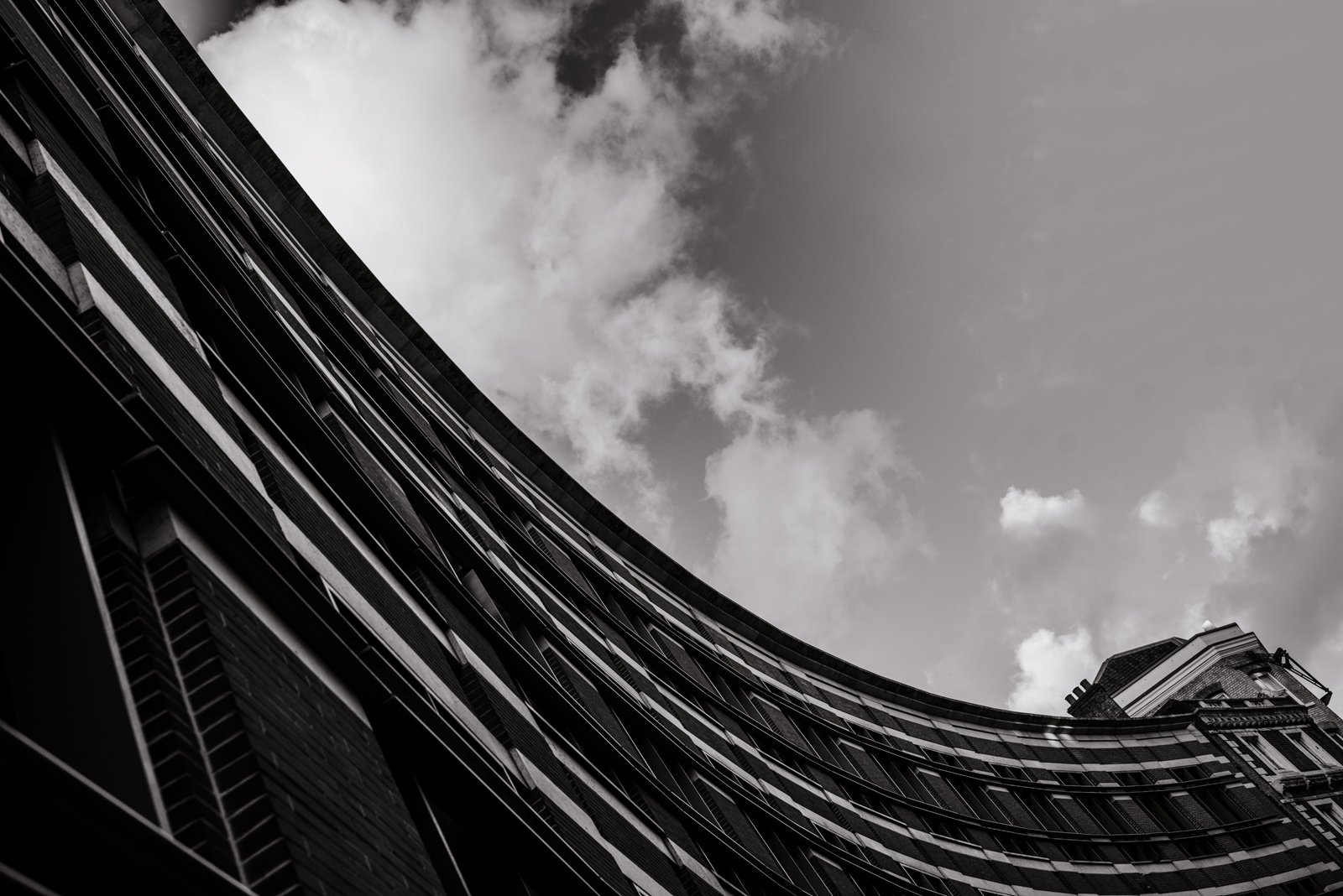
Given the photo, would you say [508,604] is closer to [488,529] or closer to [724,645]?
[488,529]

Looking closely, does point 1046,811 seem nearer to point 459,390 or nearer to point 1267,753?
point 1267,753

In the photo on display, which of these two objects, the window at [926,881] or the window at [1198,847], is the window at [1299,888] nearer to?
the window at [1198,847]

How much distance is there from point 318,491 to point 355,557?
0.79m

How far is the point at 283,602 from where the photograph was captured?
5297 mm

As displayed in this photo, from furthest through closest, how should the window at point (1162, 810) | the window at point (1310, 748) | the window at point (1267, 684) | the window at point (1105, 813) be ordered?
the window at point (1267, 684), the window at point (1310, 748), the window at point (1162, 810), the window at point (1105, 813)

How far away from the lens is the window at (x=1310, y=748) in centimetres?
4360

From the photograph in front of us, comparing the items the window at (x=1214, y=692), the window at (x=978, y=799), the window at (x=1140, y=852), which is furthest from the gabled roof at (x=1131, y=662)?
the window at (x=978, y=799)

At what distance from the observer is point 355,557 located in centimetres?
862

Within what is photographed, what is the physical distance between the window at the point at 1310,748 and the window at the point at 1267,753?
1.11 meters

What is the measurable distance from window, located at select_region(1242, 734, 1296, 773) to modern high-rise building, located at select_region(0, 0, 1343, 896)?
19.5m

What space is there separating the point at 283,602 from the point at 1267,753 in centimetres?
4832

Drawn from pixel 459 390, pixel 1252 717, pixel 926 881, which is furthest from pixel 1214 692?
pixel 459 390

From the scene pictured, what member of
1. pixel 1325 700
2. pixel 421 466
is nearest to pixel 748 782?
pixel 421 466

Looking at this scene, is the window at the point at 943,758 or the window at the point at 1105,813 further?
the window at the point at 1105,813
